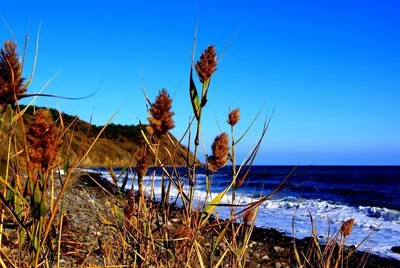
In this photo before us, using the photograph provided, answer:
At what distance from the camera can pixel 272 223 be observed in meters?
13.5

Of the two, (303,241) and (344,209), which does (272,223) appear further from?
(344,209)

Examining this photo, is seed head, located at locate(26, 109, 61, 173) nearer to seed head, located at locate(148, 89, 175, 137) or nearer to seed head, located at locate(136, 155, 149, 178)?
seed head, located at locate(148, 89, 175, 137)

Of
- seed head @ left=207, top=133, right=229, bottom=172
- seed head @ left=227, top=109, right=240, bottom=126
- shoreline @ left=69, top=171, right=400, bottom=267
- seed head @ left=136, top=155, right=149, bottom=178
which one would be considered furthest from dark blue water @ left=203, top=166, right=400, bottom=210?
shoreline @ left=69, top=171, right=400, bottom=267

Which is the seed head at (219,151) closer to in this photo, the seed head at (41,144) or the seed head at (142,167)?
the seed head at (142,167)

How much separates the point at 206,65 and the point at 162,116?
0.62 feet

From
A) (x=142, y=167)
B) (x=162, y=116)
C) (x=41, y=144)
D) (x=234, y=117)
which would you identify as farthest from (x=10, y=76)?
(x=234, y=117)

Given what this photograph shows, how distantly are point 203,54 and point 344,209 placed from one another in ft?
58.9

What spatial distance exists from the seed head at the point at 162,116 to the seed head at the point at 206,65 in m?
0.12

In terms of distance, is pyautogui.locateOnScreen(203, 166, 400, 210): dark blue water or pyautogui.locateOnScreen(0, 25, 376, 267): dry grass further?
pyautogui.locateOnScreen(203, 166, 400, 210): dark blue water

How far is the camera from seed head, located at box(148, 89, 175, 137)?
1275mm

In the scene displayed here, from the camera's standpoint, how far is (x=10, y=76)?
3.38 ft

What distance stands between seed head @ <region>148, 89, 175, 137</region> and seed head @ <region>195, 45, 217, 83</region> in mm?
119

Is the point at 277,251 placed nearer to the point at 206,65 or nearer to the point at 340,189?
the point at 206,65

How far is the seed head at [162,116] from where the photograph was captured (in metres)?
1.28
